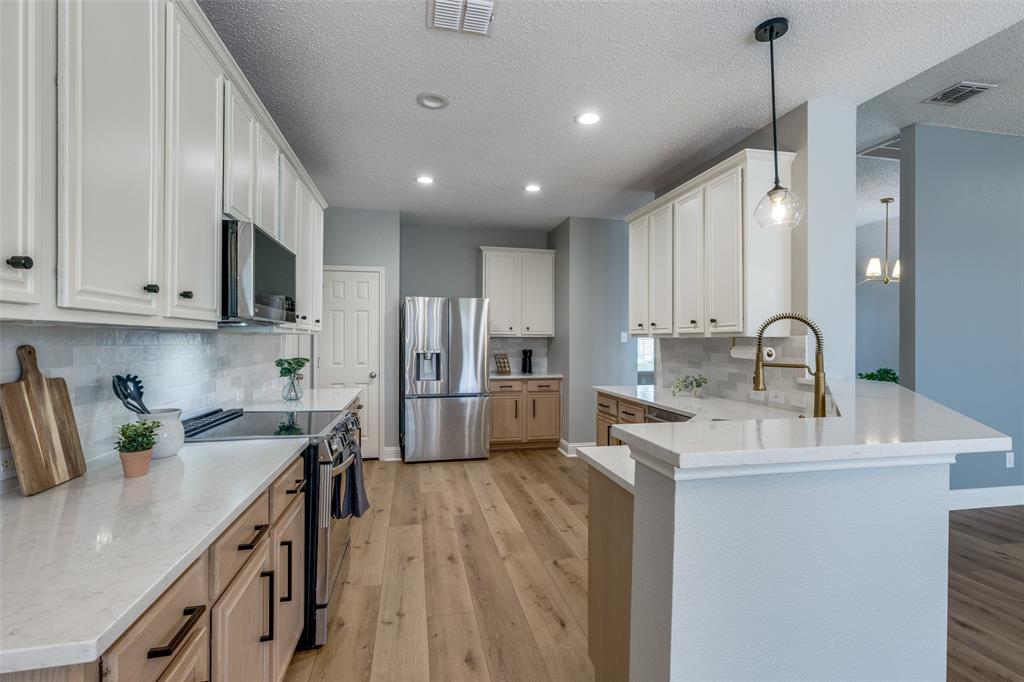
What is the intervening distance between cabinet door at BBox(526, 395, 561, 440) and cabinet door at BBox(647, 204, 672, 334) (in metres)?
1.97

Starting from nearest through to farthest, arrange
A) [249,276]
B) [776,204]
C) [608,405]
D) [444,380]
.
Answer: [249,276]
[776,204]
[608,405]
[444,380]

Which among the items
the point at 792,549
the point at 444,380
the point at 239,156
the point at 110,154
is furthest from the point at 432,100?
the point at 444,380

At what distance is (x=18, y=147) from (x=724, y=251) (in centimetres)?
309

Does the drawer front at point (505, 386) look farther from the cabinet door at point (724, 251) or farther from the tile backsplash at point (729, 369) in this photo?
the cabinet door at point (724, 251)

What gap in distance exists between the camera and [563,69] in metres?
2.35

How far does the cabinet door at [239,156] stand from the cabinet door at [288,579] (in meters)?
1.20

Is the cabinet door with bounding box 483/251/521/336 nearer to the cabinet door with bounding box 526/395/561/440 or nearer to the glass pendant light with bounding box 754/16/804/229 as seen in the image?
the cabinet door with bounding box 526/395/561/440

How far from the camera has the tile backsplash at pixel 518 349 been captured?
5992mm

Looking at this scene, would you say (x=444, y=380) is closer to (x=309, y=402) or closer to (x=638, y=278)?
(x=309, y=402)

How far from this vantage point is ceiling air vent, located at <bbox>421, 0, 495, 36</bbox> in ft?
6.18

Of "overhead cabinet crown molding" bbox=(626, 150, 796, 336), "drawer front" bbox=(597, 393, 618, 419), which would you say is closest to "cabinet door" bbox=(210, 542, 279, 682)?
"overhead cabinet crown molding" bbox=(626, 150, 796, 336)

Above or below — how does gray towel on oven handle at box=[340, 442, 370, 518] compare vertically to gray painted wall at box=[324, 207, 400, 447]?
below

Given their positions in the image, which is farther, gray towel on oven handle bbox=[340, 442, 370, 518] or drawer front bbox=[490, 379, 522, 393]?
drawer front bbox=[490, 379, 522, 393]

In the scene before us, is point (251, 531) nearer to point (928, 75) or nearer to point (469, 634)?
point (469, 634)
